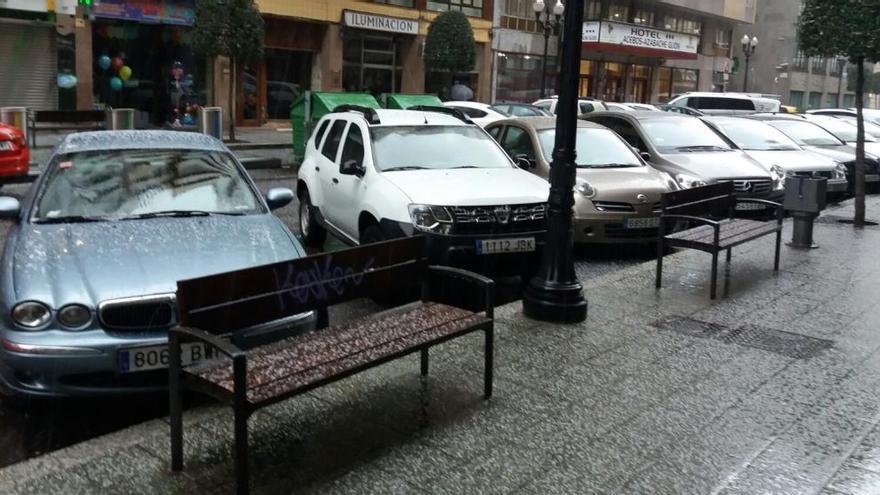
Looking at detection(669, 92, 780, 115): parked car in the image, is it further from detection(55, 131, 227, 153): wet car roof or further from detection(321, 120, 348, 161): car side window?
detection(55, 131, 227, 153): wet car roof

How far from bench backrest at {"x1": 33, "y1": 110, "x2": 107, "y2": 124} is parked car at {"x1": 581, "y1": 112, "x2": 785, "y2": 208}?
13.1 meters

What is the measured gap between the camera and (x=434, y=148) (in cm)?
885

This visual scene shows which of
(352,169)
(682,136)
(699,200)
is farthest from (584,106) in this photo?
(352,169)

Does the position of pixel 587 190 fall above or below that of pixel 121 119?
A: below

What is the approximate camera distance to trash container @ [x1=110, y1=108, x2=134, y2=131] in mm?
19500

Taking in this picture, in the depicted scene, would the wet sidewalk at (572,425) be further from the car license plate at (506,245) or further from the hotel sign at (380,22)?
the hotel sign at (380,22)

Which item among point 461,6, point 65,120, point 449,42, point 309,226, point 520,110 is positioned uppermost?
point 461,6

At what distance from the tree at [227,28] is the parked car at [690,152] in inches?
467

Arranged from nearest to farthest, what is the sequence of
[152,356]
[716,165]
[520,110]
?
1. [152,356]
2. [716,165]
3. [520,110]

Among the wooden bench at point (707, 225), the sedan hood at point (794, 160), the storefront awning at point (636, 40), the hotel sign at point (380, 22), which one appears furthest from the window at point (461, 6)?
the wooden bench at point (707, 225)

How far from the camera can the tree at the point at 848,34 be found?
11.3 m

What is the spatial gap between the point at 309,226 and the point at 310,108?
30.0ft

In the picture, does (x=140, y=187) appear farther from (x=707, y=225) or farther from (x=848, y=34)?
(x=848, y=34)

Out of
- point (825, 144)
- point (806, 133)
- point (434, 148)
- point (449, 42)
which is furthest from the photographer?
point (449, 42)
